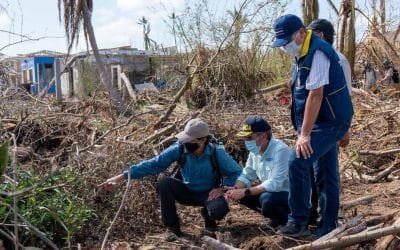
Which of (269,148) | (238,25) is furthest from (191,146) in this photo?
(238,25)

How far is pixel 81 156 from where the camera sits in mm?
5512

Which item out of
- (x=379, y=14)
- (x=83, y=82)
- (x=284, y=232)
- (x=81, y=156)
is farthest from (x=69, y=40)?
(x=284, y=232)

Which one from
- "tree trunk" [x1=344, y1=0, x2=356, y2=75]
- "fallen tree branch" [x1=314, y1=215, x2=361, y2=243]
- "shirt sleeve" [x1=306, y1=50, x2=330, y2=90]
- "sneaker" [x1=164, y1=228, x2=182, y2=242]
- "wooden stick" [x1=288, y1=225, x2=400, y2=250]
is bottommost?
"sneaker" [x1=164, y1=228, x2=182, y2=242]

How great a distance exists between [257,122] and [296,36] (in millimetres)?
912

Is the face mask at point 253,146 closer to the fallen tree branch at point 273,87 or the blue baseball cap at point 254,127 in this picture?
the blue baseball cap at point 254,127

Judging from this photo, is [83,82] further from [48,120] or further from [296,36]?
[296,36]

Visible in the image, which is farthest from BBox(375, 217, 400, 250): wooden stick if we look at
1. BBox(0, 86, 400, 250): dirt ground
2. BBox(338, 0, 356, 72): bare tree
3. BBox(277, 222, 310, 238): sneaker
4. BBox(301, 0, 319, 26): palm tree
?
BBox(301, 0, 319, 26): palm tree

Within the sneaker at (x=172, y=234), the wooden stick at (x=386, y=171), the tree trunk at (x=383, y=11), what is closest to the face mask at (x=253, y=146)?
the sneaker at (x=172, y=234)

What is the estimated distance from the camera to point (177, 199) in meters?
4.81

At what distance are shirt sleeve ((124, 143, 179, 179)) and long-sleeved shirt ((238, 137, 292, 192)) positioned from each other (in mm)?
592

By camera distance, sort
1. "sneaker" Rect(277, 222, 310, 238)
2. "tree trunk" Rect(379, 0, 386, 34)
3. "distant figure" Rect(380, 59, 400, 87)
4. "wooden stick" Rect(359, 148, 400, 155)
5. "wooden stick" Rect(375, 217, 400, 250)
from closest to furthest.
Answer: "wooden stick" Rect(375, 217, 400, 250) < "sneaker" Rect(277, 222, 310, 238) < "wooden stick" Rect(359, 148, 400, 155) < "distant figure" Rect(380, 59, 400, 87) < "tree trunk" Rect(379, 0, 386, 34)

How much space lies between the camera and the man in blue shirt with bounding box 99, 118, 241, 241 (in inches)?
183

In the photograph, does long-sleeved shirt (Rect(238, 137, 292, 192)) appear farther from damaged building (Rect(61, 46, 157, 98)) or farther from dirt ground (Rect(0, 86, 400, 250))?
damaged building (Rect(61, 46, 157, 98))

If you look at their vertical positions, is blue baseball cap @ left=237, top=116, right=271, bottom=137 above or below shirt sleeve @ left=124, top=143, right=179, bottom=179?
above
